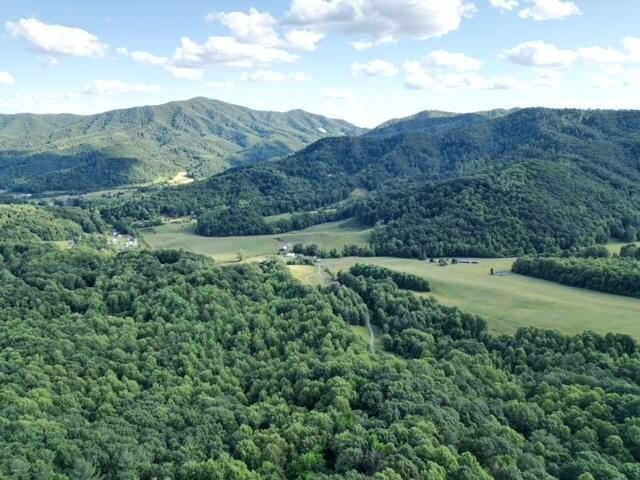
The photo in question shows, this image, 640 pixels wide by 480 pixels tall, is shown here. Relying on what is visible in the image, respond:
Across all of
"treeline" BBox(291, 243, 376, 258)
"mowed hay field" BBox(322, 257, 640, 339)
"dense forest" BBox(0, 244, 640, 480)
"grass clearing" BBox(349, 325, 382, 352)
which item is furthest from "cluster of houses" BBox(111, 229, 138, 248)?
→ "grass clearing" BBox(349, 325, 382, 352)

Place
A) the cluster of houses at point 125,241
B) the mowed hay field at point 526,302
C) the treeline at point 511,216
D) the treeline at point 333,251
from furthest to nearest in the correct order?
the cluster of houses at point 125,241
the treeline at point 333,251
the treeline at point 511,216
the mowed hay field at point 526,302

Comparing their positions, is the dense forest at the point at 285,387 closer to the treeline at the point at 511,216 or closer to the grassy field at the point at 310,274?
the grassy field at the point at 310,274

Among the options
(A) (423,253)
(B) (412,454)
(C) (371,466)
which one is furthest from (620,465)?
(A) (423,253)

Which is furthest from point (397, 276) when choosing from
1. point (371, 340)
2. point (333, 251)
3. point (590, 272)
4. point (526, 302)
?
point (333, 251)

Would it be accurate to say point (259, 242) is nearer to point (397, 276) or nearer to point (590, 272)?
point (397, 276)

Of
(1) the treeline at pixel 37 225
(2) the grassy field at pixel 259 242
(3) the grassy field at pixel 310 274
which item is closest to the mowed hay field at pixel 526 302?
A: (3) the grassy field at pixel 310 274
